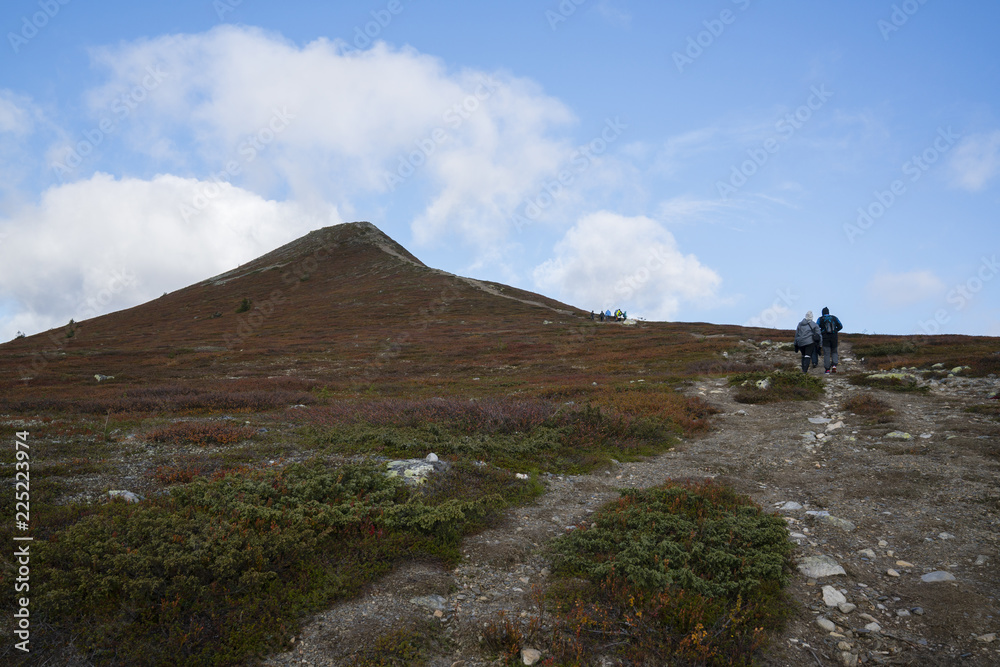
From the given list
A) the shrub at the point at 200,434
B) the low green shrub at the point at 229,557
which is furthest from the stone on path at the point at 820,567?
the shrub at the point at 200,434

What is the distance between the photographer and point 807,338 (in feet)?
72.1

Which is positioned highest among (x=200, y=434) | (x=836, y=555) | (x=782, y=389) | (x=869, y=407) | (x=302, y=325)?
(x=302, y=325)

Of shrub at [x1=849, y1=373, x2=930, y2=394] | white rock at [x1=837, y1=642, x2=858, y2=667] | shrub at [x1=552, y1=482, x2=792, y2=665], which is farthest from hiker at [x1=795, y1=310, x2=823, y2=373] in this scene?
white rock at [x1=837, y1=642, x2=858, y2=667]

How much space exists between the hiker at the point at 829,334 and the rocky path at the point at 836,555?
31.4 ft

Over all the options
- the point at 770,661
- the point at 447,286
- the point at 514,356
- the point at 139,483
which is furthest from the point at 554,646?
the point at 447,286

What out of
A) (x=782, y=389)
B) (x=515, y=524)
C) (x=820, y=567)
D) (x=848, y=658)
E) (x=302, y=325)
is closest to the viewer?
(x=848, y=658)

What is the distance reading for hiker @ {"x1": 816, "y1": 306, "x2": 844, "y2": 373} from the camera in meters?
21.3

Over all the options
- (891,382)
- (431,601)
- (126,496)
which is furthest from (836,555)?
(891,382)

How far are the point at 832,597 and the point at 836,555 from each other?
1.23 meters

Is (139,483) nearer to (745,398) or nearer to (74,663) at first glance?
(74,663)

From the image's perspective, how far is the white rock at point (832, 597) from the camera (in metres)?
5.86

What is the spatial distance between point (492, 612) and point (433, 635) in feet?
2.55

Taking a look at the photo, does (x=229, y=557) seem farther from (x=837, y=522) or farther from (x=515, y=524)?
(x=837, y=522)

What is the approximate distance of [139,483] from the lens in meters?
9.43
